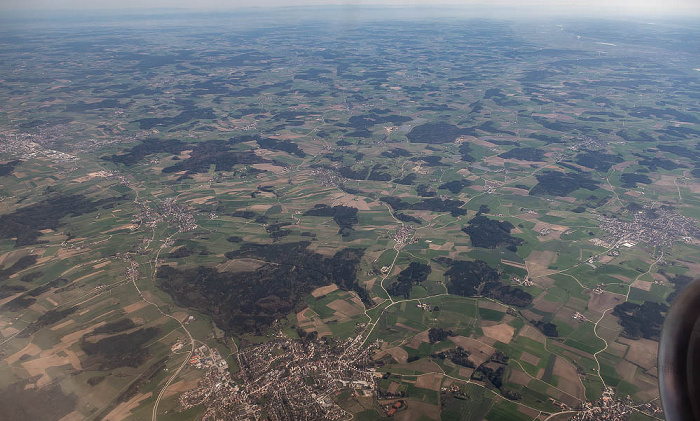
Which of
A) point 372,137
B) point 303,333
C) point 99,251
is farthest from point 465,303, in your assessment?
point 372,137

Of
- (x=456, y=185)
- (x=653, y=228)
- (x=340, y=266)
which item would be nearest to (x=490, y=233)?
(x=456, y=185)

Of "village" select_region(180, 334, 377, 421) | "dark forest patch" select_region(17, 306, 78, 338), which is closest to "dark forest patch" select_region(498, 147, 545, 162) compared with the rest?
"village" select_region(180, 334, 377, 421)

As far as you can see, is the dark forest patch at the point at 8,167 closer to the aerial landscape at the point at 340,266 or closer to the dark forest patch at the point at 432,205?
the aerial landscape at the point at 340,266

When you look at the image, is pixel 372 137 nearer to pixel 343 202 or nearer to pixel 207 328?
pixel 343 202

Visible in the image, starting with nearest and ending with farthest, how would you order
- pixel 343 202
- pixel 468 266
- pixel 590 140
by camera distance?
pixel 468 266, pixel 343 202, pixel 590 140

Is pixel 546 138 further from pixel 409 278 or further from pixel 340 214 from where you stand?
pixel 409 278

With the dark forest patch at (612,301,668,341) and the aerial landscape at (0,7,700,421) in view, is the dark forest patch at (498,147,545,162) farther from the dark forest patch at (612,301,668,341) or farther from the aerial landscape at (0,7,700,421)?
the dark forest patch at (612,301,668,341)

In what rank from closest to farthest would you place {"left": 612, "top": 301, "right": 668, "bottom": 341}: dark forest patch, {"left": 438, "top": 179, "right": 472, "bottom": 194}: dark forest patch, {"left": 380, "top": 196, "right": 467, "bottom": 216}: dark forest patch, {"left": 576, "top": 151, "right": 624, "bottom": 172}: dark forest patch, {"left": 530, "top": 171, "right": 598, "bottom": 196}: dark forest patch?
{"left": 612, "top": 301, "right": 668, "bottom": 341}: dark forest patch → {"left": 380, "top": 196, "right": 467, "bottom": 216}: dark forest patch → {"left": 530, "top": 171, "right": 598, "bottom": 196}: dark forest patch → {"left": 438, "top": 179, "right": 472, "bottom": 194}: dark forest patch → {"left": 576, "top": 151, "right": 624, "bottom": 172}: dark forest patch

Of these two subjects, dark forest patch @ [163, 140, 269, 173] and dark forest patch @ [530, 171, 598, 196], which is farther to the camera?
dark forest patch @ [163, 140, 269, 173]
